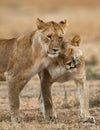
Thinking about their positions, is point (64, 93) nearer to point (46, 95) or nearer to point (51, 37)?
point (46, 95)

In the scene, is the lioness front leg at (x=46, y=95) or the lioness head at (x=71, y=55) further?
the lioness front leg at (x=46, y=95)

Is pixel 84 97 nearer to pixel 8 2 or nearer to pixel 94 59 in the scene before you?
pixel 94 59

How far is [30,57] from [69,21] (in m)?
20.1

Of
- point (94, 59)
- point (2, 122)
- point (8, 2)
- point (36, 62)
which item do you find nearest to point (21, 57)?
point (36, 62)

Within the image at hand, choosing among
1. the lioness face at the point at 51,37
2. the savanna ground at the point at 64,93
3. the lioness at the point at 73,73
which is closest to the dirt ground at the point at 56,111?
the savanna ground at the point at 64,93

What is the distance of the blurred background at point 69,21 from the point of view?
19.3 m

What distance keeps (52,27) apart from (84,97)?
101 centimetres

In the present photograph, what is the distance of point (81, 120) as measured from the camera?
32.0 ft

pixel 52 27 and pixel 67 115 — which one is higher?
pixel 52 27

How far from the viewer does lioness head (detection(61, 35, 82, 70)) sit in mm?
9719

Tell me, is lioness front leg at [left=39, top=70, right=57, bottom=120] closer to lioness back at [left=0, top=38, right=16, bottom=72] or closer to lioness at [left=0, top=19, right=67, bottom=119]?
lioness at [left=0, top=19, right=67, bottom=119]

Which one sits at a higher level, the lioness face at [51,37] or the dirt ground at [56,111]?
the lioness face at [51,37]

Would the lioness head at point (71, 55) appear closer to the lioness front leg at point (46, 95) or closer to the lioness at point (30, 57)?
the lioness at point (30, 57)

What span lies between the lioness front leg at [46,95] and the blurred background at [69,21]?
5.29 m
